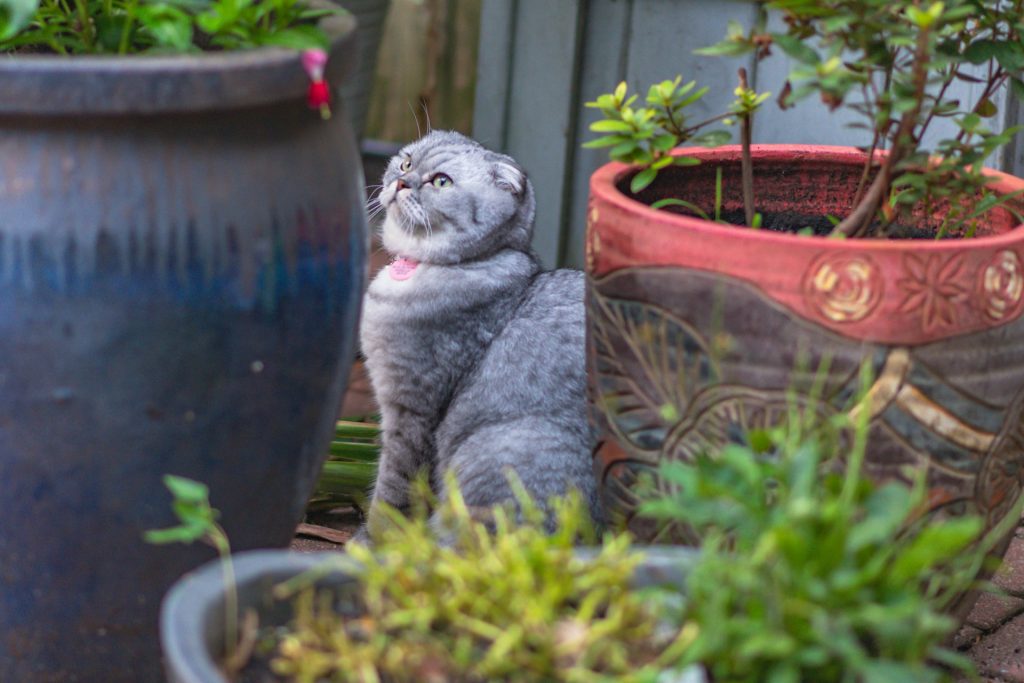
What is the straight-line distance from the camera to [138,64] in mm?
1400

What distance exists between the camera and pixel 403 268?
253cm

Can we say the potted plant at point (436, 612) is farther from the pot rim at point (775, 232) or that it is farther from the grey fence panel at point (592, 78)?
the grey fence panel at point (592, 78)

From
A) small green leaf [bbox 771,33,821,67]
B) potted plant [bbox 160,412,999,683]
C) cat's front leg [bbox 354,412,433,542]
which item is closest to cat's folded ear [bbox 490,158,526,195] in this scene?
cat's front leg [bbox 354,412,433,542]

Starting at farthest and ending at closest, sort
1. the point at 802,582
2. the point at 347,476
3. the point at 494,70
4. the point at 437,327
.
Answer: the point at 494,70, the point at 347,476, the point at 437,327, the point at 802,582

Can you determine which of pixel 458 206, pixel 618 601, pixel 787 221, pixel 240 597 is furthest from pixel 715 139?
pixel 240 597

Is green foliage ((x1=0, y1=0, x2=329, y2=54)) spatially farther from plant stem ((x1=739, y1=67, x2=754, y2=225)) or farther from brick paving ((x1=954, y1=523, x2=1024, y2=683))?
brick paving ((x1=954, y1=523, x2=1024, y2=683))

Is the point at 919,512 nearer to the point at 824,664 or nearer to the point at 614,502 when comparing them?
the point at 614,502

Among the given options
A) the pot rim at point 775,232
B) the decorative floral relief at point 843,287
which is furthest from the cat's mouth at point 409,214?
the decorative floral relief at point 843,287

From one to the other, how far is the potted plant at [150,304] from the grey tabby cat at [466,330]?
2.39ft

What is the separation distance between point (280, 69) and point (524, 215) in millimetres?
1097

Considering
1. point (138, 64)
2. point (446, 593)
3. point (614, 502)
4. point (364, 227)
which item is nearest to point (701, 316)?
point (614, 502)

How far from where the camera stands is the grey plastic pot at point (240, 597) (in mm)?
1049

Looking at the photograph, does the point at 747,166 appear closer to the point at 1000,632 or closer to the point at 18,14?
the point at 1000,632

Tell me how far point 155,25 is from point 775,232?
0.87m
